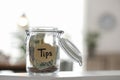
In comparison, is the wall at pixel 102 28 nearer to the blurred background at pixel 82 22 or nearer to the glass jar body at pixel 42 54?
the blurred background at pixel 82 22

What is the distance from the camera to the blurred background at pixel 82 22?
558 centimetres

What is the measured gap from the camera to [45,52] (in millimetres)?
919

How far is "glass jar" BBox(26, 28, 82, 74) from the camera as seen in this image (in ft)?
3.01

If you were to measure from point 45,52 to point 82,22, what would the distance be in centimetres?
530

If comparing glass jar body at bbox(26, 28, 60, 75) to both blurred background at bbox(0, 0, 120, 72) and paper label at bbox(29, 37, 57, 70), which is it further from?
blurred background at bbox(0, 0, 120, 72)

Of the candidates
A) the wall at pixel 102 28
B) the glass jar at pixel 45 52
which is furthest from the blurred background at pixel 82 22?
the glass jar at pixel 45 52

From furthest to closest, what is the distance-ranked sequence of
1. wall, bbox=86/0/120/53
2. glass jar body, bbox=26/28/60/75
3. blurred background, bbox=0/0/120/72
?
1. wall, bbox=86/0/120/53
2. blurred background, bbox=0/0/120/72
3. glass jar body, bbox=26/28/60/75

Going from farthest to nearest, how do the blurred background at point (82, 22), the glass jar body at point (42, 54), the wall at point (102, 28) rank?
the wall at point (102, 28) < the blurred background at point (82, 22) < the glass jar body at point (42, 54)

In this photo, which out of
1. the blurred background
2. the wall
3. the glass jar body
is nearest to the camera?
the glass jar body

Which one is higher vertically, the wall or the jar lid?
the jar lid

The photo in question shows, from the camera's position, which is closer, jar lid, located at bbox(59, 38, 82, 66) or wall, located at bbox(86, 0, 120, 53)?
jar lid, located at bbox(59, 38, 82, 66)

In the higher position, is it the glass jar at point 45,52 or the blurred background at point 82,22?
the glass jar at point 45,52

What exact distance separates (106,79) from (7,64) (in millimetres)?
2728

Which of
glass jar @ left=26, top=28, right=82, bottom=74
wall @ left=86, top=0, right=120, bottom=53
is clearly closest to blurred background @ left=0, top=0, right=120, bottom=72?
wall @ left=86, top=0, right=120, bottom=53
